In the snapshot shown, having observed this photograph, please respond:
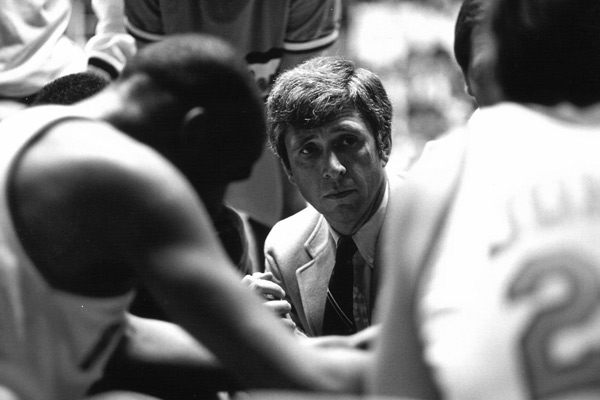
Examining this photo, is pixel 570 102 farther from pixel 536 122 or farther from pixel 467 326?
pixel 467 326

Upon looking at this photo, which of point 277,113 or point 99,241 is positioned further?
point 277,113

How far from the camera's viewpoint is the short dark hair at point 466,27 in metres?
2.87

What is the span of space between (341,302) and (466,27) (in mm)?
862

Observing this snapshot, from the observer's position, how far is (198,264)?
1.87 meters

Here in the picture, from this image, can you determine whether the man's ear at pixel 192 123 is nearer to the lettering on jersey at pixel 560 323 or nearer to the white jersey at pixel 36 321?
the white jersey at pixel 36 321

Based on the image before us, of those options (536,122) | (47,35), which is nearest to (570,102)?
(536,122)

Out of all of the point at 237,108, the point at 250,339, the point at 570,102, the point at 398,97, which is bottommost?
the point at 398,97

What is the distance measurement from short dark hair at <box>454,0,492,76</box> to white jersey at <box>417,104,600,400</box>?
127 centimetres

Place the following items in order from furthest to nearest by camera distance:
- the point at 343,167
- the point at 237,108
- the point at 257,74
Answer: the point at 257,74, the point at 343,167, the point at 237,108

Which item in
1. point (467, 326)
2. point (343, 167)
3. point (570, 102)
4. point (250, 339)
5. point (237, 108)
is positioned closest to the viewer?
point (467, 326)

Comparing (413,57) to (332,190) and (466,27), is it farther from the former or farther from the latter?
(466,27)

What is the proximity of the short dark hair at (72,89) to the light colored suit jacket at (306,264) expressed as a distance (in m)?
0.71

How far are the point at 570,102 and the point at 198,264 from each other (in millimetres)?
675

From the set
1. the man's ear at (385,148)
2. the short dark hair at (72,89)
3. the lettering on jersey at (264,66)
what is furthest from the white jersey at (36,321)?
the lettering on jersey at (264,66)
